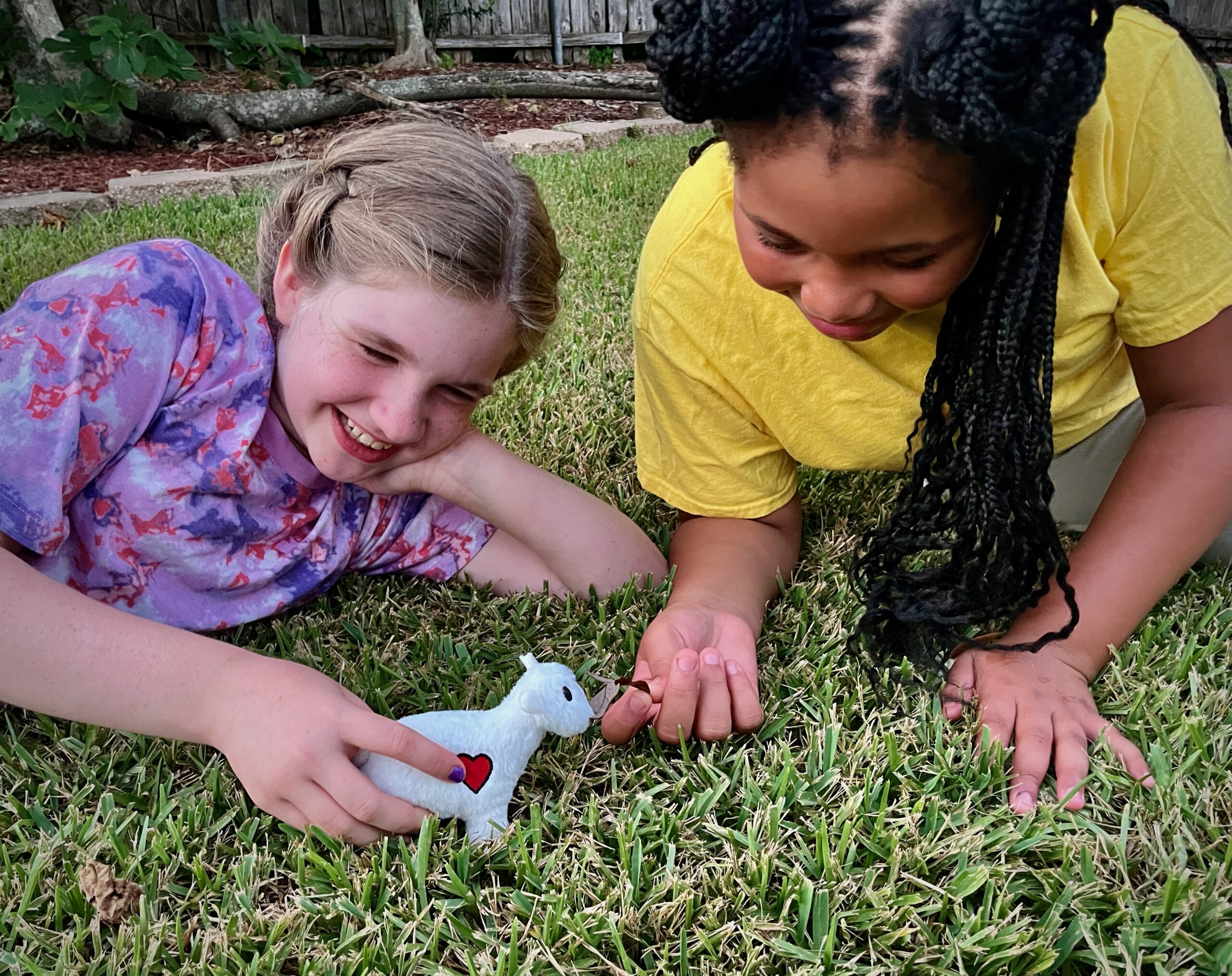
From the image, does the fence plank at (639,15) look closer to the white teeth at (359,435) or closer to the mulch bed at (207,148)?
the mulch bed at (207,148)

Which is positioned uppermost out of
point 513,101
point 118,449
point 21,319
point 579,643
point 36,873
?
point 21,319

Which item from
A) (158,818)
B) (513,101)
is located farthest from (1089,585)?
(513,101)

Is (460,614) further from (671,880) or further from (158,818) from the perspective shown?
(671,880)

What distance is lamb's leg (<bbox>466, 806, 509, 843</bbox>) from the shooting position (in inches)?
57.1

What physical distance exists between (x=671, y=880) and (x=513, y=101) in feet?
28.7

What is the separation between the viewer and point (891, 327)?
189cm

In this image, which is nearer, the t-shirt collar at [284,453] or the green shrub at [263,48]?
the t-shirt collar at [284,453]

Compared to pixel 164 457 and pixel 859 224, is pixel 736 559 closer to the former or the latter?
pixel 859 224

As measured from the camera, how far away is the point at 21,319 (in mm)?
1680

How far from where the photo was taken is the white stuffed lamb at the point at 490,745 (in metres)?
1.44

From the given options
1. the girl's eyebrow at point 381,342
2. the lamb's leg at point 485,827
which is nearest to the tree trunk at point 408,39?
the girl's eyebrow at point 381,342

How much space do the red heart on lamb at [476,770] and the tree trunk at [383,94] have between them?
6258 millimetres

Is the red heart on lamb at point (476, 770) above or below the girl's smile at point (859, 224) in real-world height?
below

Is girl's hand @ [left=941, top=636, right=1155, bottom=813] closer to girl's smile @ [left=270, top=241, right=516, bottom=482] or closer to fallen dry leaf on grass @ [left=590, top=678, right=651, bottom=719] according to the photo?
fallen dry leaf on grass @ [left=590, top=678, right=651, bottom=719]
